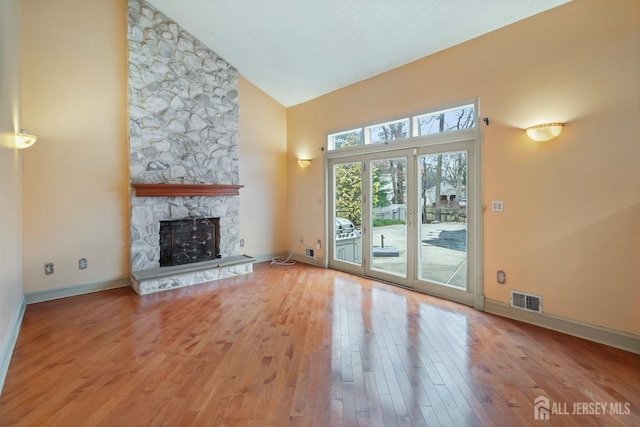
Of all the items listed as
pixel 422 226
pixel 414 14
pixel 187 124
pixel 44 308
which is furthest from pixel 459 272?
pixel 44 308

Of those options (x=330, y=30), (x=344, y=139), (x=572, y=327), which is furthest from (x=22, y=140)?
A: (x=572, y=327)

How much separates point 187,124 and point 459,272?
16.2 ft

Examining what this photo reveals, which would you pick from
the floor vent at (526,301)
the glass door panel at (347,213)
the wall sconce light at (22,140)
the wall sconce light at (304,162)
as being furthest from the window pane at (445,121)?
the wall sconce light at (22,140)

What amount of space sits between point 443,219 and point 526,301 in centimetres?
134

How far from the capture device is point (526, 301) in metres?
3.30

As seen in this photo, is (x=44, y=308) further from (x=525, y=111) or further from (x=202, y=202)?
(x=525, y=111)

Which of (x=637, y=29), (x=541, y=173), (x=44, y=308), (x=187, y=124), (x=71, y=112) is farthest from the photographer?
(x=187, y=124)

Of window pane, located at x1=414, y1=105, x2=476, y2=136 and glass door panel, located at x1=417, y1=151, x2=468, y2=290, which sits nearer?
window pane, located at x1=414, y1=105, x2=476, y2=136

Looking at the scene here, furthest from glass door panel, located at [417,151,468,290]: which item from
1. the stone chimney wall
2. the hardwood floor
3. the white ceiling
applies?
the stone chimney wall

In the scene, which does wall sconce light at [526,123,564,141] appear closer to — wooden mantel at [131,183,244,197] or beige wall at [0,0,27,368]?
wooden mantel at [131,183,244,197]

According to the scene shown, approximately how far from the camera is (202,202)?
5.26 meters

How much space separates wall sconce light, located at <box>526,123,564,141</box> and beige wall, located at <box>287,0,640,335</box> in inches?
3.5

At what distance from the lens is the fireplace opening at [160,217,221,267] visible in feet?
16.0

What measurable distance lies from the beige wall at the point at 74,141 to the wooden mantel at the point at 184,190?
0.38 metres
